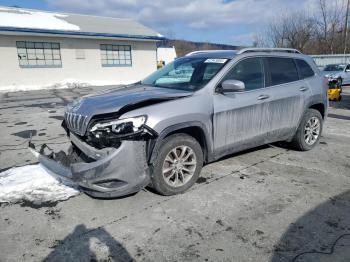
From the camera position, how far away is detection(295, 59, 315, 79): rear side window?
17.8ft

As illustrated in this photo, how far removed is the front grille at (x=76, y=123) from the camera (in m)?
3.57

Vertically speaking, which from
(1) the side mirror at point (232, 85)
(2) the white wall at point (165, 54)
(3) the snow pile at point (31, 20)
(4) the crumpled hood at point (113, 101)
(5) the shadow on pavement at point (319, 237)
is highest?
(3) the snow pile at point (31, 20)

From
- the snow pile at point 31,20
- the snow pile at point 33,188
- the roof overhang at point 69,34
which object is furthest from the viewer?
the snow pile at point 31,20

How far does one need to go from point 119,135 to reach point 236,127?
1.81 metres

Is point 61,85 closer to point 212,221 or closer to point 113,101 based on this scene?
point 113,101

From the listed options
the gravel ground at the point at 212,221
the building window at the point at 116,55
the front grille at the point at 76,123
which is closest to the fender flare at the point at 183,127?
the gravel ground at the point at 212,221

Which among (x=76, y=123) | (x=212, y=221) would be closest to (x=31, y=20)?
(x=76, y=123)

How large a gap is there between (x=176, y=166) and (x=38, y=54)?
1778 centimetres

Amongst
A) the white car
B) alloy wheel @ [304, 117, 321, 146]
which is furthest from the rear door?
the white car

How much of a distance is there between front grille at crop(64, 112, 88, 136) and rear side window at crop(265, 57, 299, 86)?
2899 millimetres

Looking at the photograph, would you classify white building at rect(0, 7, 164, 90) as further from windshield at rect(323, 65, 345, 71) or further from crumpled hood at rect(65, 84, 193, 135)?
crumpled hood at rect(65, 84, 193, 135)

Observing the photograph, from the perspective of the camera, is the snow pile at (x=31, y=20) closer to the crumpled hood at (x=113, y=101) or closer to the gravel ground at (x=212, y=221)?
the crumpled hood at (x=113, y=101)

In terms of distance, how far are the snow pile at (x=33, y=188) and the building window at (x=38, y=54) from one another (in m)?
15.8

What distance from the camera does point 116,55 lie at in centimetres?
2183
